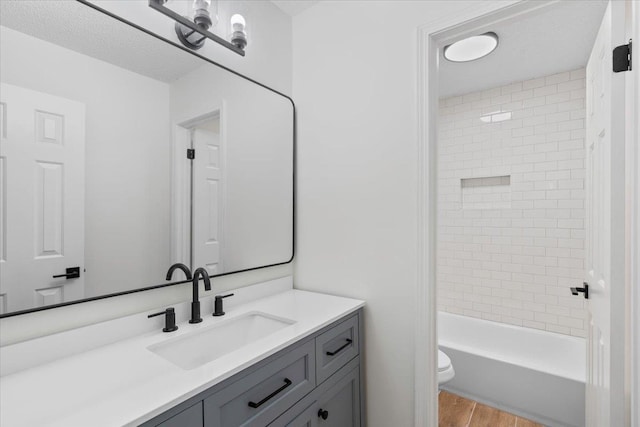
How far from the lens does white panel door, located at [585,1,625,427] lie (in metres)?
1.06

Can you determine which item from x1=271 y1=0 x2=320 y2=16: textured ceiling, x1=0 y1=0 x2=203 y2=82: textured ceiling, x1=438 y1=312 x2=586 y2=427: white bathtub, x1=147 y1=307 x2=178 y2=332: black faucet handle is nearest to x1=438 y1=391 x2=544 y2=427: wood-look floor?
x1=438 y1=312 x2=586 y2=427: white bathtub

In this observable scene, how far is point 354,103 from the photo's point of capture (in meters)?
1.60

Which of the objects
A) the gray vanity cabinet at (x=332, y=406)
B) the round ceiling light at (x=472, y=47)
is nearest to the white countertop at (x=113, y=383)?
the gray vanity cabinet at (x=332, y=406)

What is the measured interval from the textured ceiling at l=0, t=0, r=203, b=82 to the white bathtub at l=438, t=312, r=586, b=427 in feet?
8.18

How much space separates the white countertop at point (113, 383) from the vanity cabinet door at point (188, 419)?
1.5 inches

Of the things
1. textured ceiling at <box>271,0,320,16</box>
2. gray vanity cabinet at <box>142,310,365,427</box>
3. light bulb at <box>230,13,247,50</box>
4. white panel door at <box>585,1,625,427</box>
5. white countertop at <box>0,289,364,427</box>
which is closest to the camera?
white countertop at <box>0,289,364,427</box>

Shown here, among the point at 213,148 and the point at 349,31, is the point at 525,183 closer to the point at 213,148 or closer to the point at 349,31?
the point at 349,31

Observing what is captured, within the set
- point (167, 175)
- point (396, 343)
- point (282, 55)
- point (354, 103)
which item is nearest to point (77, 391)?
point (167, 175)

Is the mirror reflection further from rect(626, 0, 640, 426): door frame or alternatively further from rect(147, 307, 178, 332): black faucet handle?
rect(626, 0, 640, 426): door frame

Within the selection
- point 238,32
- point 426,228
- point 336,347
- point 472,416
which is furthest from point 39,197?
point 472,416

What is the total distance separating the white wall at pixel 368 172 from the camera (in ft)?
4.72

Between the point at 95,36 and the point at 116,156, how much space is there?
40cm

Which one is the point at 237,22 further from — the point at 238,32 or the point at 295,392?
the point at 295,392

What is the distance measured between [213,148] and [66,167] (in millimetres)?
569
